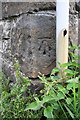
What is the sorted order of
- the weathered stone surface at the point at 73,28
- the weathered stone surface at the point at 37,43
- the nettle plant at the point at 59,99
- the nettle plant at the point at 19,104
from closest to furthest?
the nettle plant at the point at 59,99 → the nettle plant at the point at 19,104 → the weathered stone surface at the point at 37,43 → the weathered stone surface at the point at 73,28

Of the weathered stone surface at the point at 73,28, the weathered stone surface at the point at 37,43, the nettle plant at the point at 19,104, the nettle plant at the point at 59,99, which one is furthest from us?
the weathered stone surface at the point at 73,28

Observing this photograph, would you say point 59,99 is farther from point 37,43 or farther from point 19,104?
point 37,43

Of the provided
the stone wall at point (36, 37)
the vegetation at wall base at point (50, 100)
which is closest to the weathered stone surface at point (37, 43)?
the stone wall at point (36, 37)

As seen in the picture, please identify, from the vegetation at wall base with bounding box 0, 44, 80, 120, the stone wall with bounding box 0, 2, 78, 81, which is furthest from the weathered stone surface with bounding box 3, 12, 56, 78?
the vegetation at wall base with bounding box 0, 44, 80, 120

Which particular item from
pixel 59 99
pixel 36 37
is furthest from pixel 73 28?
pixel 59 99

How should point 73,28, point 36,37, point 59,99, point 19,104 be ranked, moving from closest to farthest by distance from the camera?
point 59,99
point 19,104
point 36,37
point 73,28

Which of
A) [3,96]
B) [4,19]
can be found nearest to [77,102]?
[3,96]

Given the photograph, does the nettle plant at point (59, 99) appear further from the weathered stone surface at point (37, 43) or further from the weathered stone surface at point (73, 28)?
the weathered stone surface at point (73, 28)

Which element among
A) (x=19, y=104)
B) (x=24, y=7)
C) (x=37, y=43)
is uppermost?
(x=24, y=7)

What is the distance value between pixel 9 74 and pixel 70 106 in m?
0.62

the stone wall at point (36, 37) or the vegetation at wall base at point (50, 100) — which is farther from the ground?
the stone wall at point (36, 37)

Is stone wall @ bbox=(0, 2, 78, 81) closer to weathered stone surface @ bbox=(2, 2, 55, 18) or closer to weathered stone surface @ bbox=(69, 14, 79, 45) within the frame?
weathered stone surface @ bbox=(2, 2, 55, 18)

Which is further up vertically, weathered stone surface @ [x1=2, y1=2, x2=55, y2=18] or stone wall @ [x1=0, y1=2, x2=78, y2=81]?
weathered stone surface @ [x1=2, y1=2, x2=55, y2=18]

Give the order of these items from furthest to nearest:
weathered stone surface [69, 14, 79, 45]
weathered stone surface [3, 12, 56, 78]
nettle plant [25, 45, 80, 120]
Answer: weathered stone surface [69, 14, 79, 45] < weathered stone surface [3, 12, 56, 78] < nettle plant [25, 45, 80, 120]
